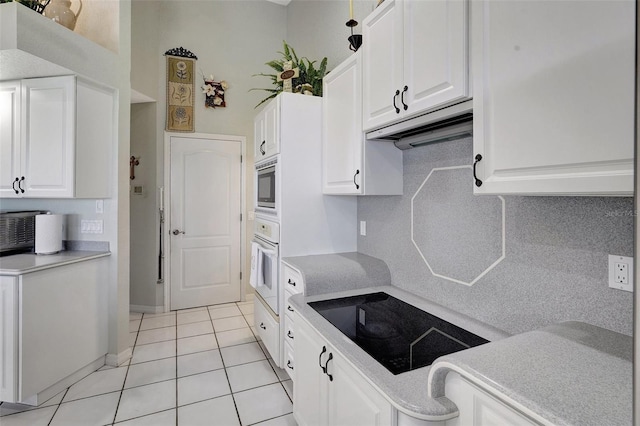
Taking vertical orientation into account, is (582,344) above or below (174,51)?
below

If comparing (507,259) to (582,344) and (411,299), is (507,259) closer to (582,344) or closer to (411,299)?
(582,344)

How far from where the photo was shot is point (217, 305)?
13.4 feet

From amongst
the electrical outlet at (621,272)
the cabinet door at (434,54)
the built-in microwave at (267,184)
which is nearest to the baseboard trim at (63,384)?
the built-in microwave at (267,184)

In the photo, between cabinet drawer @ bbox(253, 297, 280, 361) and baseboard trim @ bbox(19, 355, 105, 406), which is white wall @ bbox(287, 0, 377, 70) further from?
baseboard trim @ bbox(19, 355, 105, 406)

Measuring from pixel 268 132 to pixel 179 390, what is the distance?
206cm

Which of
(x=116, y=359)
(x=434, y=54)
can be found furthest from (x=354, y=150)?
(x=116, y=359)

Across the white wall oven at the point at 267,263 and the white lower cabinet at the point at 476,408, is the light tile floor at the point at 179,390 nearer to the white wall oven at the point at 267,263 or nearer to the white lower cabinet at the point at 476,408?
the white wall oven at the point at 267,263

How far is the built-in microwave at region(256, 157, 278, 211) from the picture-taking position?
243 cm

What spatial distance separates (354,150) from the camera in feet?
6.32

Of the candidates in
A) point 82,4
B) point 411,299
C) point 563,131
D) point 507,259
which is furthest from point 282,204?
point 82,4

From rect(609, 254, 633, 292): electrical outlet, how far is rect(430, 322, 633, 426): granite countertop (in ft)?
0.50

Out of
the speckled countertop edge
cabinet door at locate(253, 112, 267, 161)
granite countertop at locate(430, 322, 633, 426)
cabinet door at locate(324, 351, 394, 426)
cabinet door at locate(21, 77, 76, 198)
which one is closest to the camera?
granite countertop at locate(430, 322, 633, 426)

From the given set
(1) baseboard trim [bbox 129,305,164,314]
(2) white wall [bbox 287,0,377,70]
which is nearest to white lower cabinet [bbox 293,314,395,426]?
(2) white wall [bbox 287,0,377,70]

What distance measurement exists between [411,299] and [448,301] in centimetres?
22
